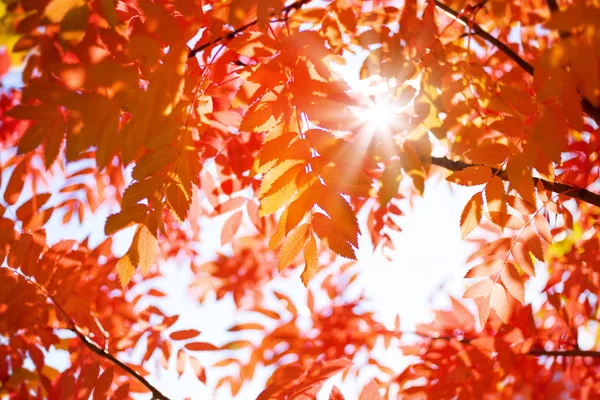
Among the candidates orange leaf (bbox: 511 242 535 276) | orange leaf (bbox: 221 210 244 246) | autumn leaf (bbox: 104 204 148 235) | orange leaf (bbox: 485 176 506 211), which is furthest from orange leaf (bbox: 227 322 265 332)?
orange leaf (bbox: 485 176 506 211)

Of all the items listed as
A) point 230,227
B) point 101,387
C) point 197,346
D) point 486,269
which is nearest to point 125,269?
point 101,387

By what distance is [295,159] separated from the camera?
5.04 ft

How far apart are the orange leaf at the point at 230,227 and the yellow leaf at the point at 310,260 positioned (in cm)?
86

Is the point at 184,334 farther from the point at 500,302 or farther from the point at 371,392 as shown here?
the point at 500,302

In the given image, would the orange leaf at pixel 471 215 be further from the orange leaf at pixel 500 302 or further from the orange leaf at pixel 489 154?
the orange leaf at pixel 500 302

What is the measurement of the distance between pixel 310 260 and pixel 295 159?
39cm

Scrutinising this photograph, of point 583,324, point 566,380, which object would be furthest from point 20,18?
point 583,324

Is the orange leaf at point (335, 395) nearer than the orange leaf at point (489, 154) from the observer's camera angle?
Yes

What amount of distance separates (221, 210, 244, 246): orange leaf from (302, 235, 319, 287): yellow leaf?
862mm

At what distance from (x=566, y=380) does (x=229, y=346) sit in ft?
5.76

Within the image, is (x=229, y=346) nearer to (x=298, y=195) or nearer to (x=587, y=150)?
(x=298, y=195)

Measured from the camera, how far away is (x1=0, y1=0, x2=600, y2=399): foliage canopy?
123 centimetres

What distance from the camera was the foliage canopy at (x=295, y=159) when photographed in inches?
48.3

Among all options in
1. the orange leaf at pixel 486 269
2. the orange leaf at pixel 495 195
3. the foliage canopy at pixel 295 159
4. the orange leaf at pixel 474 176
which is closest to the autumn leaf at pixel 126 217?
the foliage canopy at pixel 295 159
